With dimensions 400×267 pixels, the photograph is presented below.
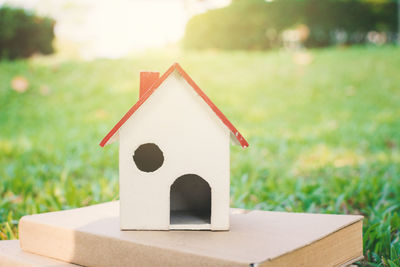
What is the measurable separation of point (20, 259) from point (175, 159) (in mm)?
605

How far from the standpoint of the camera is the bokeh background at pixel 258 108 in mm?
2736

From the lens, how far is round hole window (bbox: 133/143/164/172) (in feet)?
5.08

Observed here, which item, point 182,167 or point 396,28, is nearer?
point 182,167

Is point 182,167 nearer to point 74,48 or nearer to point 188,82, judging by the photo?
point 188,82

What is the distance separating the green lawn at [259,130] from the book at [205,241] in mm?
411

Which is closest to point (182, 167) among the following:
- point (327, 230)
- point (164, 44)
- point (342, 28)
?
point (327, 230)

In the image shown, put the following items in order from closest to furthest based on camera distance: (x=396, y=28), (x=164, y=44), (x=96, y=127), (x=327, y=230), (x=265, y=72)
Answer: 1. (x=327, y=230)
2. (x=96, y=127)
3. (x=265, y=72)
4. (x=396, y=28)
5. (x=164, y=44)

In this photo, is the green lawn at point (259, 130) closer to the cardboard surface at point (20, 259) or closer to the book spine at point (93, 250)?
the cardboard surface at point (20, 259)

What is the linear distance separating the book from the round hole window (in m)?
0.20

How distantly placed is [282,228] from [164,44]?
14962 mm

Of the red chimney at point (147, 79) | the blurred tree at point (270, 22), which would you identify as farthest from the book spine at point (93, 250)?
the blurred tree at point (270, 22)

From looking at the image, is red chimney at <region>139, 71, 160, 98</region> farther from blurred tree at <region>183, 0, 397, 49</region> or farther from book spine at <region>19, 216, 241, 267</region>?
blurred tree at <region>183, 0, 397, 49</region>

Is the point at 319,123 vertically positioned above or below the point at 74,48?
below

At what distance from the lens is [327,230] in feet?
4.30
